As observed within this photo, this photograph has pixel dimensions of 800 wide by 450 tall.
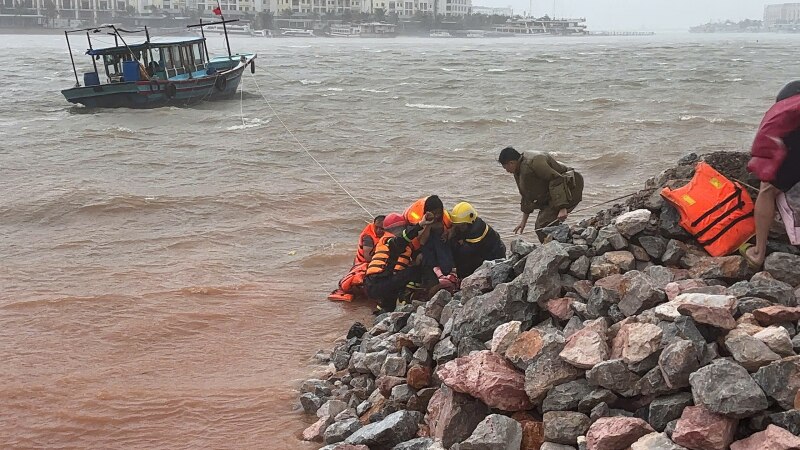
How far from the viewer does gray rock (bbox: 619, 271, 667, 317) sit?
12.5 ft

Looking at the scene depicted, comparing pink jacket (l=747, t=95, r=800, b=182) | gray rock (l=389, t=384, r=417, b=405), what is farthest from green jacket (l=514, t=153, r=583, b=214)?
gray rock (l=389, t=384, r=417, b=405)

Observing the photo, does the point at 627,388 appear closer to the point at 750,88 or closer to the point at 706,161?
the point at 706,161

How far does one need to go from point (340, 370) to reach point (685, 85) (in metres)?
24.8

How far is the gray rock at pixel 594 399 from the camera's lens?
334 centimetres

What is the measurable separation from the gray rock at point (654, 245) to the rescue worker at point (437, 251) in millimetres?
1763

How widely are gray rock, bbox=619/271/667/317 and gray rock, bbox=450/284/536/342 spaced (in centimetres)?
50

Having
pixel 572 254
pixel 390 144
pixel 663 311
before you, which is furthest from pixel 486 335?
pixel 390 144

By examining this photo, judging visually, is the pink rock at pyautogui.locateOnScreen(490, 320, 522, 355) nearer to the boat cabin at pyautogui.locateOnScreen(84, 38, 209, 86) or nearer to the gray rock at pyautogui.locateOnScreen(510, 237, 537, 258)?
the gray rock at pyautogui.locateOnScreen(510, 237, 537, 258)

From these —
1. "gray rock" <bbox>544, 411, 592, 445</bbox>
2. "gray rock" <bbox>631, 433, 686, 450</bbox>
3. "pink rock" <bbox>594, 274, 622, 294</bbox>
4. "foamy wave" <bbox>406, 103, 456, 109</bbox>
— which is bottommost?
"foamy wave" <bbox>406, 103, 456, 109</bbox>

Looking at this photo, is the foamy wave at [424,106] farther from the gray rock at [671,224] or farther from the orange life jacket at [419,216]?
the gray rock at [671,224]

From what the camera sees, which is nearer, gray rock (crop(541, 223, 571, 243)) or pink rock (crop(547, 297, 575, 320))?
pink rock (crop(547, 297, 575, 320))

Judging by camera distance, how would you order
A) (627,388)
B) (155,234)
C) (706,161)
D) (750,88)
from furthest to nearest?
(750,88) → (155,234) → (706,161) → (627,388)

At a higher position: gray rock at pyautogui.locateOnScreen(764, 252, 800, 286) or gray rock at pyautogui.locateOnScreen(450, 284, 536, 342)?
gray rock at pyautogui.locateOnScreen(764, 252, 800, 286)

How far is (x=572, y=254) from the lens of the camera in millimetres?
4566
